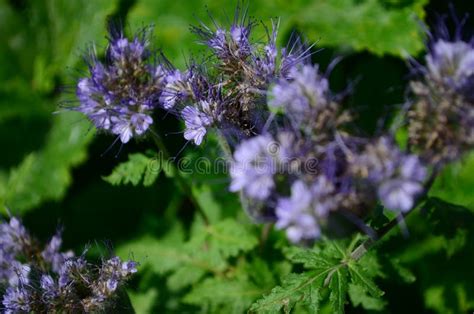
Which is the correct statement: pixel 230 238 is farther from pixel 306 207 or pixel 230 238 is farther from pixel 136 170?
pixel 306 207

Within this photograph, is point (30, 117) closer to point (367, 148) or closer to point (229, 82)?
point (229, 82)

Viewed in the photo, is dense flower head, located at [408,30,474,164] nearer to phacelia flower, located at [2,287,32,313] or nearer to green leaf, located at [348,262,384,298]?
green leaf, located at [348,262,384,298]

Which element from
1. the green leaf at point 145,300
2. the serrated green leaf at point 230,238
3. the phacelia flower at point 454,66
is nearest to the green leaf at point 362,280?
the serrated green leaf at point 230,238

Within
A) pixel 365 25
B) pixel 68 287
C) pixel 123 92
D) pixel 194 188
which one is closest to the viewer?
pixel 68 287

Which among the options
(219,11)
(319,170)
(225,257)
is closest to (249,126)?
(319,170)

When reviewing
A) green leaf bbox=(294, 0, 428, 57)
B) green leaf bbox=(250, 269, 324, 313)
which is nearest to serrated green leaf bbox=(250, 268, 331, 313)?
green leaf bbox=(250, 269, 324, 313)

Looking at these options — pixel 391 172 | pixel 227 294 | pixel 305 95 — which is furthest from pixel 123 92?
A: pixel 391 172
